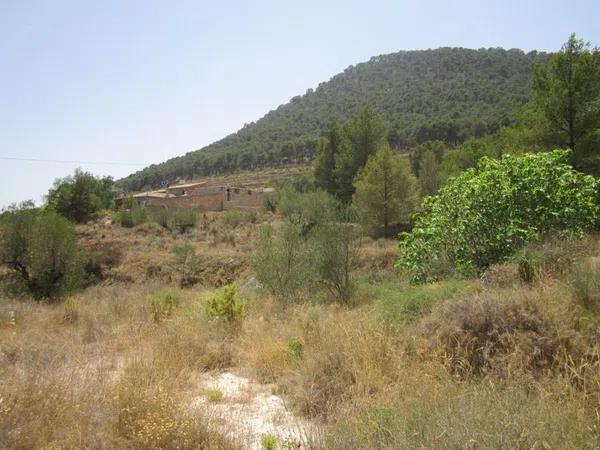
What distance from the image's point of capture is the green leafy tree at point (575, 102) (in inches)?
624

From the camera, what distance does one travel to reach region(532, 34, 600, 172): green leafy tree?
1584cm

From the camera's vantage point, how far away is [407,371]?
3.95 metres

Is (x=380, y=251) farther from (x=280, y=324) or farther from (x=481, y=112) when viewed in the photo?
(x=481, y=112)

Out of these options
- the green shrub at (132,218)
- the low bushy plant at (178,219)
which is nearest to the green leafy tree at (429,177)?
the low bushy plant at (178,219)

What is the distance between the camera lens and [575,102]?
52.5 feet

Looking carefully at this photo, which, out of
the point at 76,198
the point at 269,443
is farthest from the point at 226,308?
the point at 76,198

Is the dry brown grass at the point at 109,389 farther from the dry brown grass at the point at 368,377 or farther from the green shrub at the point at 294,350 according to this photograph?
the green shrub at the point at 294,350

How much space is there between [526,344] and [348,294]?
6.09 metres

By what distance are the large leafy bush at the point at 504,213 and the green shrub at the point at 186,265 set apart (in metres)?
18.6

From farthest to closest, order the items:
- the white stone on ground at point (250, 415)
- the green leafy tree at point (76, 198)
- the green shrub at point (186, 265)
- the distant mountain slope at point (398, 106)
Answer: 1. the distant mountain slope at point (398, 106)
2. the green leafy tree at point (76, 198)
3. the green shrub at point (186, 265)
4. the white stone on ground at point (250, 415)

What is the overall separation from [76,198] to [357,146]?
30.3 metres

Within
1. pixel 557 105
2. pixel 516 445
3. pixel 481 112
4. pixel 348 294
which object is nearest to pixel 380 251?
pixel 557 105

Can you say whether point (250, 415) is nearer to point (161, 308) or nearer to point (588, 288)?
point (588, 288)

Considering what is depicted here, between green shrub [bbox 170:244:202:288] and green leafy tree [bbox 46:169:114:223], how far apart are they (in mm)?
23300
